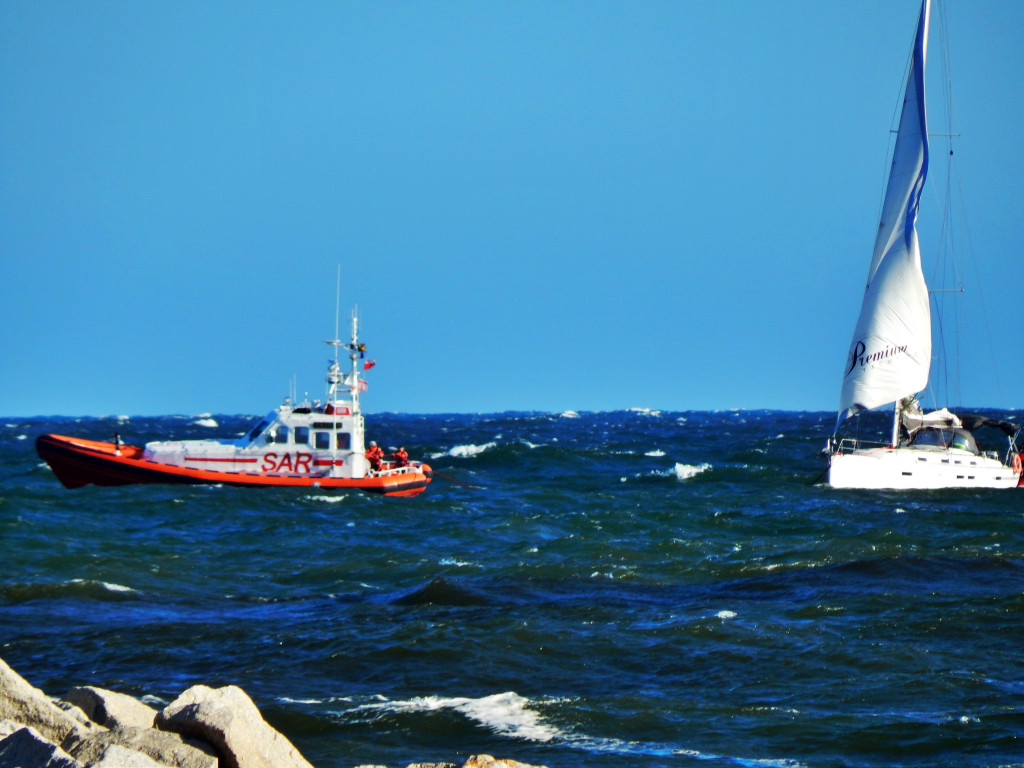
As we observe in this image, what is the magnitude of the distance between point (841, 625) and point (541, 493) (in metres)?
19.9

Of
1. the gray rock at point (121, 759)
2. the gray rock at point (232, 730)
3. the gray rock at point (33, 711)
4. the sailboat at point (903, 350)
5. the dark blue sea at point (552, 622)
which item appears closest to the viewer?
the gray rock at point (121, 759)

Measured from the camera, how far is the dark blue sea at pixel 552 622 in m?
10.5

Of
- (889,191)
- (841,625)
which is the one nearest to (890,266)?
(889,191)

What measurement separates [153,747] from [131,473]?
25680 millimetres

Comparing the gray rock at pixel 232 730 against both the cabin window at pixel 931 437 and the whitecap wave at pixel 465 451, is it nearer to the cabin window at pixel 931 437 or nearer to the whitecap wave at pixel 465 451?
the cabin window at pixel 931 437

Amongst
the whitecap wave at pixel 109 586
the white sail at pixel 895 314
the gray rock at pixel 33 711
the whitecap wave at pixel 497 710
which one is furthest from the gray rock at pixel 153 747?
the white sail at pixel 895 314

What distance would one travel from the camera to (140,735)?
24.2 ft

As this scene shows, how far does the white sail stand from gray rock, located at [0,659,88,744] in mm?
30377

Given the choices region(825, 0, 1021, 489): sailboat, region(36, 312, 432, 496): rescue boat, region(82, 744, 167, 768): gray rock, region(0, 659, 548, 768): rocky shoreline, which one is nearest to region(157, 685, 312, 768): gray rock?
region(0, 659, 548, 768): rocky shoreline

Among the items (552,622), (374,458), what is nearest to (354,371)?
(374,458)

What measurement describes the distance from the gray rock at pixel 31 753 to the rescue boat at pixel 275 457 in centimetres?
2419

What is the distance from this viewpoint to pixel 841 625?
48.6 ft

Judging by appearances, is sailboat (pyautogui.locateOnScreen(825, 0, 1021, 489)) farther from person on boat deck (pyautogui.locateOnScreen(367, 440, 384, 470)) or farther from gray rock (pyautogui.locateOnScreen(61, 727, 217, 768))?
gray rock (pyautogui.locateOnScreen(61, 727, 217, 768))

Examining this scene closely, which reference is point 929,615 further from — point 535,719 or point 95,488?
point 95,488
